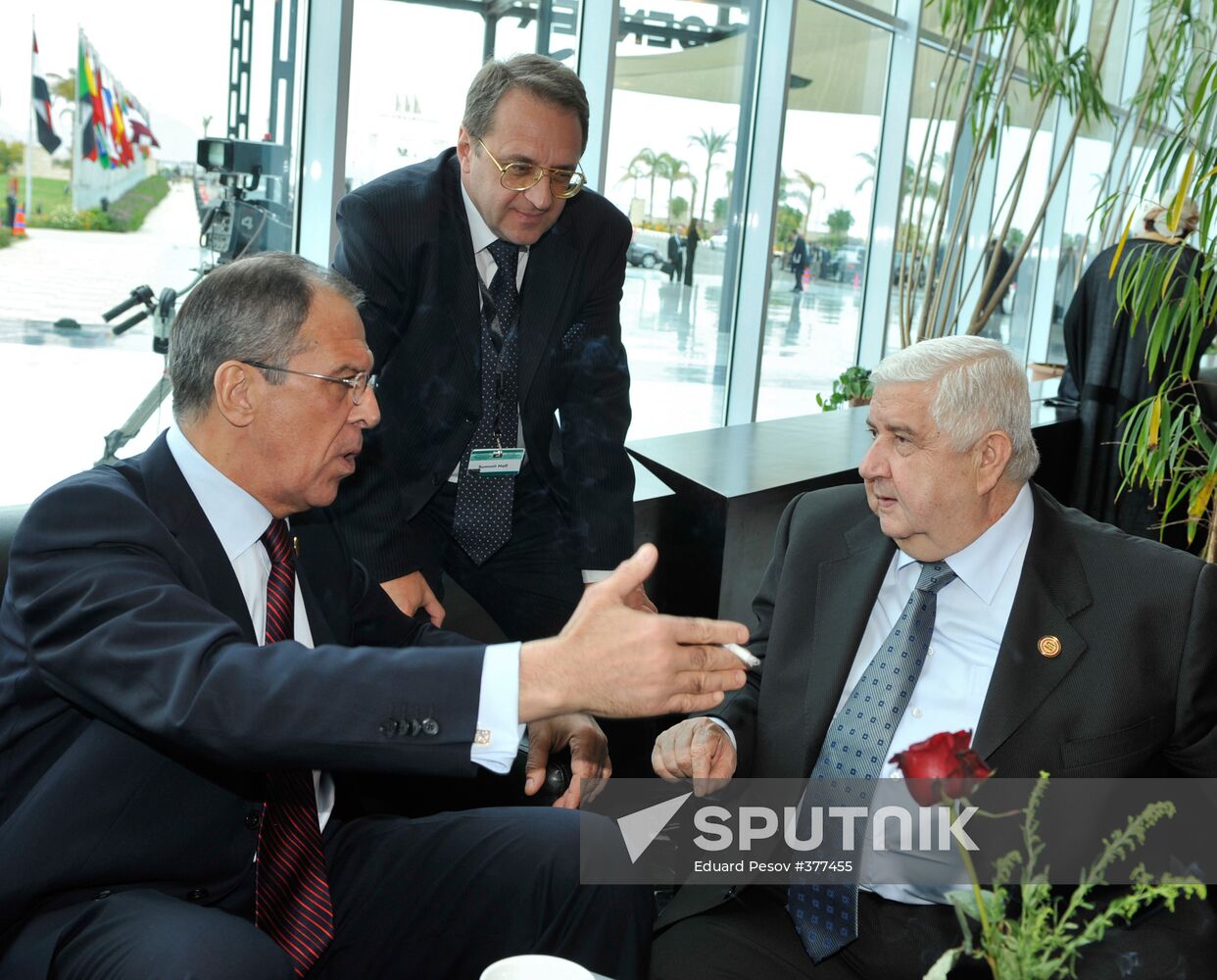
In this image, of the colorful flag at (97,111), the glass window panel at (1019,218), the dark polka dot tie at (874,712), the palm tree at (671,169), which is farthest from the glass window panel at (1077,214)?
the dark polka dot tie at (874,712)

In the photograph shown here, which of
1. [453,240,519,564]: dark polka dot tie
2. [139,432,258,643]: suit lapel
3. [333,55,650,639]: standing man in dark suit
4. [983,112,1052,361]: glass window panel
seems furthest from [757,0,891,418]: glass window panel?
[139,432,258,643]: suit lapel

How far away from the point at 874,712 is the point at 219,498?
104 cm

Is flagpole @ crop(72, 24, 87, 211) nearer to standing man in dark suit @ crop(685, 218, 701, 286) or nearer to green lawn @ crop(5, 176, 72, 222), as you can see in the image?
green lawn @ crop(5, 176, 72, 222)

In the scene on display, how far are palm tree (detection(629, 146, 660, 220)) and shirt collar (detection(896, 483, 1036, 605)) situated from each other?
13.8 ft

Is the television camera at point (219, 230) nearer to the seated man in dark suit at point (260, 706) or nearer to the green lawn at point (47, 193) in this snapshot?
the green lawn at point (47, 193)

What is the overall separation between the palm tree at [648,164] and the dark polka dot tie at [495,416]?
3442 mm

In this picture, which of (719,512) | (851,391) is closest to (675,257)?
(851,391)

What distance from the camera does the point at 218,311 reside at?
1619 millimetres

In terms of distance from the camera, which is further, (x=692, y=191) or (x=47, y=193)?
(x=692, y=191)

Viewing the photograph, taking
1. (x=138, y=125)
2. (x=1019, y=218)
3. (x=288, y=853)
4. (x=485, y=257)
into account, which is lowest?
(x=288, y=853)

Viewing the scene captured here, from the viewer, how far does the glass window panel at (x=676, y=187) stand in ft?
18.7

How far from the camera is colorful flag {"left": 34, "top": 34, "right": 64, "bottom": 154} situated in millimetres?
3564

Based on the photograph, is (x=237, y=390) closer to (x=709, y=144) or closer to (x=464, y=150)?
(x=464, y=150)

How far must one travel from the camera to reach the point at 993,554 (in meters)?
1.92
